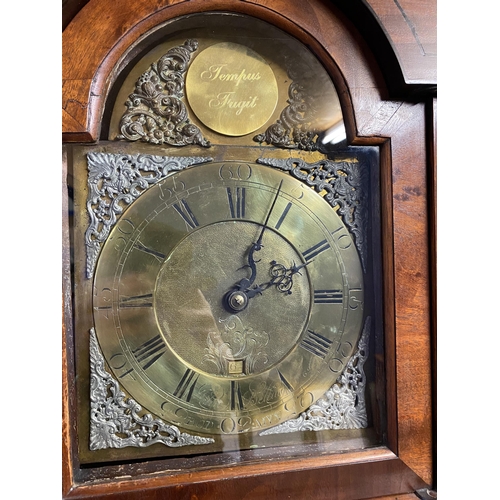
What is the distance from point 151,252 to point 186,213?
9 centimetres

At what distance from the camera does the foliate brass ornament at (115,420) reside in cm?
80

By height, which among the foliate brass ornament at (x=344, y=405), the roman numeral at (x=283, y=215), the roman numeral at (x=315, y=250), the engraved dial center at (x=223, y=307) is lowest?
the foliate brass ornament at (x=344, y=405)

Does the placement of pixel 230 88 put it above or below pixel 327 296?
above

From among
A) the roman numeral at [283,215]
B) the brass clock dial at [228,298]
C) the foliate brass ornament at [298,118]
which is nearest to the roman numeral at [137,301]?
the brass clock dial at [228,298]

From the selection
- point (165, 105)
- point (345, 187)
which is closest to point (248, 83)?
point (165, 105)

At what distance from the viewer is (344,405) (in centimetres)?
88

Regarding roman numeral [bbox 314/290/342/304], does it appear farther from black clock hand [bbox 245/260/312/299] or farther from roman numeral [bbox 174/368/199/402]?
roman numeral [bbox 174/368/199/402]

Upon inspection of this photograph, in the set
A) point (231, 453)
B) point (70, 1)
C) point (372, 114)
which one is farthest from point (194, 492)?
point (70, 1)

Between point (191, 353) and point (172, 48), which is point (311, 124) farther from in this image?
point (191, 353)

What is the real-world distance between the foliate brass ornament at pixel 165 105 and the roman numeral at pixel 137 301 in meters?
0.28

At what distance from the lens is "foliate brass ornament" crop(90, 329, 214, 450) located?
2.64 ft

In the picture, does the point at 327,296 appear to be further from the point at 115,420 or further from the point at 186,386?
the point at 115,420

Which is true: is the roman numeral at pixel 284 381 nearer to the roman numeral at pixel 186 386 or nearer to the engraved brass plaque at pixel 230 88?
the roman numeral at pixel 186 386

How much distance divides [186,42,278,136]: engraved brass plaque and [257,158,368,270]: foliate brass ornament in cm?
13
